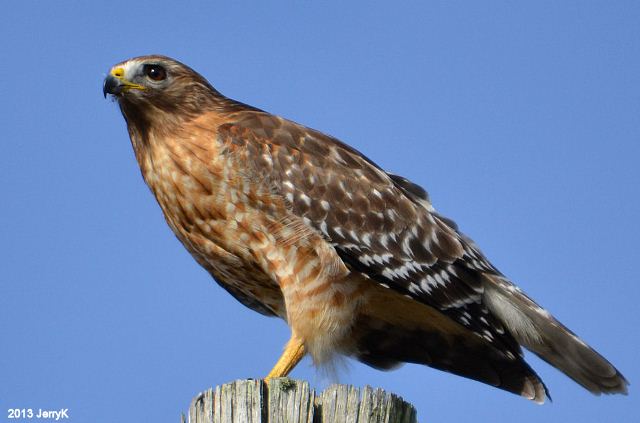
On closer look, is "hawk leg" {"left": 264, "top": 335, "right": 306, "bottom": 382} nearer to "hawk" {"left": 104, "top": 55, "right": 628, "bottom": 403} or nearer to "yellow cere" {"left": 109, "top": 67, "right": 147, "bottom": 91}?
"hawk" {"left": 104, "top": 55, "right": 628, "bottom": 403}

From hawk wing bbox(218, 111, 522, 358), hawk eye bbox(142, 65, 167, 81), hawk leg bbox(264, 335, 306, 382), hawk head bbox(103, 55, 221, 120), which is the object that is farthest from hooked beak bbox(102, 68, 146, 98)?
hawk leg bbox(264, 335, 306, 382)

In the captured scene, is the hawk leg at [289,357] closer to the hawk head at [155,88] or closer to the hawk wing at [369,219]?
the hawk wing at [369,219]

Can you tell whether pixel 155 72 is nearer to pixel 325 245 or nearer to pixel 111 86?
pixel 111 86

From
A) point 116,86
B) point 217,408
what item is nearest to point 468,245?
point 116,86

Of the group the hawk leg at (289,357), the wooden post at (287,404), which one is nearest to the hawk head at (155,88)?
the hawk leg at (289,357)

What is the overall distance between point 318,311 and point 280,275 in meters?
0.34

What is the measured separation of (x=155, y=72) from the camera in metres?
7.01

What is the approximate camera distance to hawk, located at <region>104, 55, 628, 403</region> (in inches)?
252

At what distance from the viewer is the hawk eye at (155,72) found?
6969 mm

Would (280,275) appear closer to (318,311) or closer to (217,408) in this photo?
(318,311)

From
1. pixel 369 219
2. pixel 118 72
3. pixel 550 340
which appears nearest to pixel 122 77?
pixel 118 72

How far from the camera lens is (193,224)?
6.62 meters

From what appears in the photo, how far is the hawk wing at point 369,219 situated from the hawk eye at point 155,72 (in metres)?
0.65

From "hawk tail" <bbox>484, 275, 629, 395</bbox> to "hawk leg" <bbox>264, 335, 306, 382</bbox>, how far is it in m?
1.50
